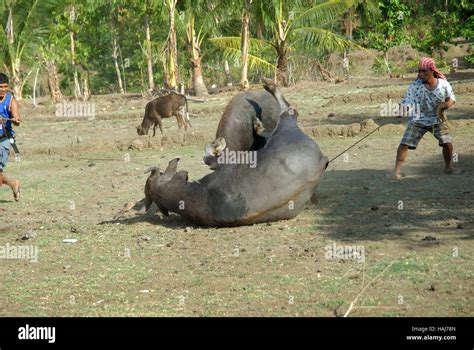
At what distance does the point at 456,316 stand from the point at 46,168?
39.2 ft

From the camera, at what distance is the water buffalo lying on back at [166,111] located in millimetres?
20203

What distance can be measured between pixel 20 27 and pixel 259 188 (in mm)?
23431

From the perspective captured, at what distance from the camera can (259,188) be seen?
8.59 metres

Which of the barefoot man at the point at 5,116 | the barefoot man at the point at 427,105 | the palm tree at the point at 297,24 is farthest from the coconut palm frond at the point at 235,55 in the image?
the barefoot man at the point at 427,105

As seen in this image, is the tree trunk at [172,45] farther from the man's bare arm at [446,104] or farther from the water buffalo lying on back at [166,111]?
the man's bare arm at [446,104]

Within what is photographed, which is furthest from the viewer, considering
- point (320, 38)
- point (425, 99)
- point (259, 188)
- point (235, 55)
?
point (235, 55)

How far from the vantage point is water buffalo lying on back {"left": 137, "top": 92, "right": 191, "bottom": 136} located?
20.2m

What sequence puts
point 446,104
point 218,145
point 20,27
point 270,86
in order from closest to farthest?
point 218,145, point 270,86, point 446,104, point 20,27

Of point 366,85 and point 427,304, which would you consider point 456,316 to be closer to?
point 427,304

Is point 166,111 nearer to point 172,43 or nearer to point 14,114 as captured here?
point 172,43

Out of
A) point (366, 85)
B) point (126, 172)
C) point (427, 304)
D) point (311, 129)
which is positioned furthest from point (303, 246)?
point (366, 85)

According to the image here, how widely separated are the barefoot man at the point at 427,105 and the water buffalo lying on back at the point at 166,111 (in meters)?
9.87

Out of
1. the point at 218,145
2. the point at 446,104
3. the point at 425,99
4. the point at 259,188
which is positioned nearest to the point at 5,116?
the point at 218,145

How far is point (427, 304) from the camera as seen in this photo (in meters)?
5.88
